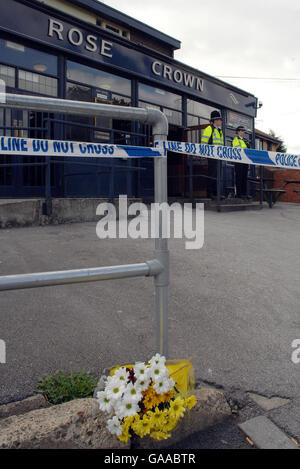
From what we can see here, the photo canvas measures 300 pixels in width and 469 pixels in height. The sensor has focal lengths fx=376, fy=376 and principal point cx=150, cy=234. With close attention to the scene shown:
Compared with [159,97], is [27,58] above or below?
below

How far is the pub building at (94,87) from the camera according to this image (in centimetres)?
775

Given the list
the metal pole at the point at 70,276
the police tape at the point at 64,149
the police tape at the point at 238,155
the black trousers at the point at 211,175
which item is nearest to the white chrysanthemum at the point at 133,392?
the metal pole at the point at 70,276

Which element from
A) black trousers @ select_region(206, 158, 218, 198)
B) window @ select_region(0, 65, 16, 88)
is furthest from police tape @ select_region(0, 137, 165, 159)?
black trousers @ select_region(206, 158, 218, 198)

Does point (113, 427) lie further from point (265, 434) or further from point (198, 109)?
point (198, 109)

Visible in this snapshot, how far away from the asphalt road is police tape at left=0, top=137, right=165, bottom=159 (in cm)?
133

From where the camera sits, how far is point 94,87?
9258mm

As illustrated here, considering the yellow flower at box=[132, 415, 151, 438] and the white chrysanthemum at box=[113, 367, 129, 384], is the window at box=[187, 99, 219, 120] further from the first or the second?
the yellow flower at box=[132, 415, 151, 438]

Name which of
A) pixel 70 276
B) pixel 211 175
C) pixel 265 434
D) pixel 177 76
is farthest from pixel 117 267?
pixel 177 76

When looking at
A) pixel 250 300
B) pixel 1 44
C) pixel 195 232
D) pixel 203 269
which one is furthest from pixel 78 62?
pixel 250 300

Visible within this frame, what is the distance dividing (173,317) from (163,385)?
1345 mm

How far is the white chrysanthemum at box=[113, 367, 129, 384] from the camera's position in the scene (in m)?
1.82

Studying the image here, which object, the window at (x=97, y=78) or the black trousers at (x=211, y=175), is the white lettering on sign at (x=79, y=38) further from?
the black trousers at (x=211, y=175)

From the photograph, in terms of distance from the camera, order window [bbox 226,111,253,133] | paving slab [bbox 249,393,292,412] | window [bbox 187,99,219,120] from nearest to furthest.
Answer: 1. paving slab [bbox 249,393,292,412]
2. window [bbox 187,99,219,120]
3. window [bbox 226,111,253,133]
